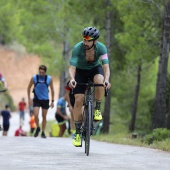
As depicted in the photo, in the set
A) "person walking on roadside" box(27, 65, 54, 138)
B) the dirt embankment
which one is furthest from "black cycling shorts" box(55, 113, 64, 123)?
the dirt embankment

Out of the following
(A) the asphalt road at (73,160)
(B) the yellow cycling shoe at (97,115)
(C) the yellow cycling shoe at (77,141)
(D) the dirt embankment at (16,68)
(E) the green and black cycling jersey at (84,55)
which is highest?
(D) the dirt embankment at (16,68)

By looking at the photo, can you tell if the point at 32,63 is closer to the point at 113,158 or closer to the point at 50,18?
the point at 50,18

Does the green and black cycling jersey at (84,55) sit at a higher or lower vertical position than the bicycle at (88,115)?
higher

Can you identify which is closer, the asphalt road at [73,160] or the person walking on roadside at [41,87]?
the asphalt road at [73,160]

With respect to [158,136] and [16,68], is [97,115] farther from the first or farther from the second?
[16,68]

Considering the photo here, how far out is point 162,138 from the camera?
51.8ft

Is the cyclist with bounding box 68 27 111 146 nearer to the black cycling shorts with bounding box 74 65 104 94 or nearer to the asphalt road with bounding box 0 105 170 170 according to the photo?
the black cycling shorts with bounding box 74 65 104 94

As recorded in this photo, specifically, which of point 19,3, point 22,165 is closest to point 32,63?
point 19,3

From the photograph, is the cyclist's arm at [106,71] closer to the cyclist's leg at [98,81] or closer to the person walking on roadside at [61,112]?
the cyclist's leg at [98,81]

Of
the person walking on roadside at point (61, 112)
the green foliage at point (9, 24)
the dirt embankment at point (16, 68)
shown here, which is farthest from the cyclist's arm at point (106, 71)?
the dirt embankment at point (16, 68)

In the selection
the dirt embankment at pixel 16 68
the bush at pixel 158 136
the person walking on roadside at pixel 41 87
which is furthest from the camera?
the dirt embankment at pixel 16 68

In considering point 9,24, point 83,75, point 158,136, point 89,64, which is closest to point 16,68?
point 9,24

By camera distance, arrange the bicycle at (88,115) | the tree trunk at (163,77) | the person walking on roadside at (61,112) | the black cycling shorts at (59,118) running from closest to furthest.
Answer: the bicycle at (88,115) → the tree trunk at (163,77) → the person walking on roadside at (61,112) → the black cycling shorts at (59,118)

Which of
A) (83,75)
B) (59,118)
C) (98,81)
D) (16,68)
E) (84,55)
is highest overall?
(16,68)
